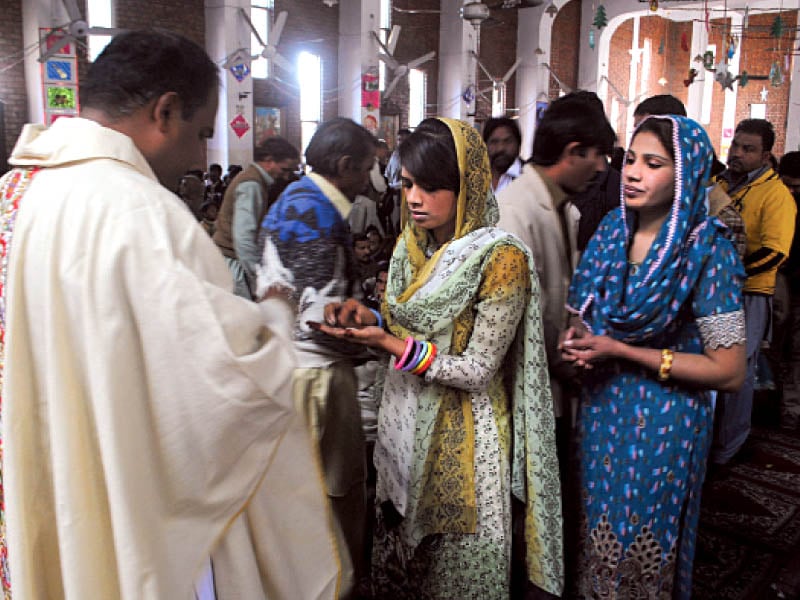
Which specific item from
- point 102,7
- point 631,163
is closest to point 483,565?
point 631,163

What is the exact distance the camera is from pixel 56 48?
843 cm

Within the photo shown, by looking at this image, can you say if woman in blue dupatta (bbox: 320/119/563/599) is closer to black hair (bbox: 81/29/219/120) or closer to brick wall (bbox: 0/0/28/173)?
black hair (bbox: 81/29/219/120)

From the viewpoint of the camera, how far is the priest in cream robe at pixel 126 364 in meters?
1.16

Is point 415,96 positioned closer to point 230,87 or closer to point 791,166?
point 230,87

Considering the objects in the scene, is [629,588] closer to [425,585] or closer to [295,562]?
[425,585]

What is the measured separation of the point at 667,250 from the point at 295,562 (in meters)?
1.10

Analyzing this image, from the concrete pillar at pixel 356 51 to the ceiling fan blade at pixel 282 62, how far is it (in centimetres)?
106

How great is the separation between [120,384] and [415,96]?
14.8m

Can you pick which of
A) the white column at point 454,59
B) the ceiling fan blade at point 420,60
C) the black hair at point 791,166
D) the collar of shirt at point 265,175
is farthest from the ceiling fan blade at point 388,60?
the collar of shirt at point 265,175

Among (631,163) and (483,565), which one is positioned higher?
(631,163)

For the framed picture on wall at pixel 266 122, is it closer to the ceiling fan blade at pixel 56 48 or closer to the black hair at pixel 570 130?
the ceiling fan blade at pixel 56 48

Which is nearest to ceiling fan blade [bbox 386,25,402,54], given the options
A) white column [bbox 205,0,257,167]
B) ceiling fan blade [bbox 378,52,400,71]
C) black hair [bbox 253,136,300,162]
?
ceiling fan blade [bbox 378,52,400,71]

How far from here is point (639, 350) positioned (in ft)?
5.81

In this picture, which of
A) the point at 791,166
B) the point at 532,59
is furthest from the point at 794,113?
the point at 791,166
